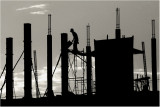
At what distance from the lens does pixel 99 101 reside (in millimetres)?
28109

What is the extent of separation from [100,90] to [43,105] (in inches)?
139

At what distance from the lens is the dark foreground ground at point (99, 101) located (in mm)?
27438

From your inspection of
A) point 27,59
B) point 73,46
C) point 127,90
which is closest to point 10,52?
Answer: point 27,59

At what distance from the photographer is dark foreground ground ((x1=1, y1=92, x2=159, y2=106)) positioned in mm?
27438

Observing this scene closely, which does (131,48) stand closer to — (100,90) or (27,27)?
(100,90)

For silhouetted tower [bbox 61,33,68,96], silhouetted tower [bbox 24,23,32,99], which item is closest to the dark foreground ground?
silhouetted tower [bbox 24,23,32,99]

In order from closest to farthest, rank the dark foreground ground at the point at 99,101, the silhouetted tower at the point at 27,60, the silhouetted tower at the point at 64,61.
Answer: the dark foreground ground at the point at 99,101, the silhouetted tower at the point at 27,60, the silhouetted tower at the point at 64,61

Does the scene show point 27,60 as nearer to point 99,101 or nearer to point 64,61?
point 64,61

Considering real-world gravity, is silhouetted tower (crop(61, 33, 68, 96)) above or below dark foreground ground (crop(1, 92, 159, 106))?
above

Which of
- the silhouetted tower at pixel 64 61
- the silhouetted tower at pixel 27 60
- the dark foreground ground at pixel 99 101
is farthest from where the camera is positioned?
the silhouetted tower at pixel 64 61

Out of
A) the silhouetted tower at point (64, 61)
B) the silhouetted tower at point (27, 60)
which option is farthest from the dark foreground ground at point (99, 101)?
the silhouetted tower at point (64, 61)

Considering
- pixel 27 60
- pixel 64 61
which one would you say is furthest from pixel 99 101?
pixel 64 61

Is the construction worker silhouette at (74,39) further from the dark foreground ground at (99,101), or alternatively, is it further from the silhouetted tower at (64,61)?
the dark foreground ground at (99,101)

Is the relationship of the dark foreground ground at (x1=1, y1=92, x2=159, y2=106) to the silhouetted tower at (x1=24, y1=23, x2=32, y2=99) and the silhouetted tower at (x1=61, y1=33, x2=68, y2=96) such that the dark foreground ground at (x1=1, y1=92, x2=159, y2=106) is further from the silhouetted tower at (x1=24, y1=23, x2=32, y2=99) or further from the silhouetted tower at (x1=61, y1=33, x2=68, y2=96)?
the silhouetted tower at (x1=61, y1=33, x2=68, y2=96)
